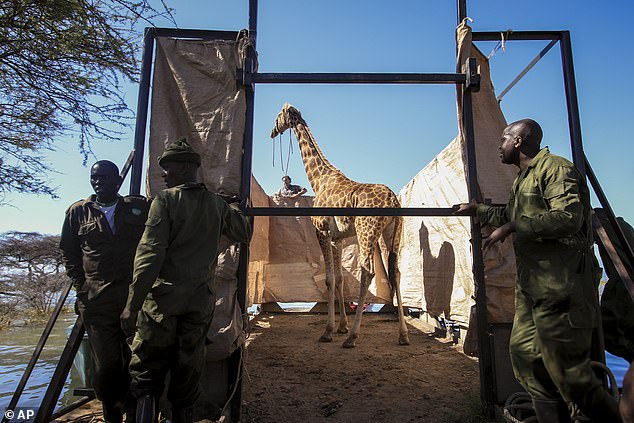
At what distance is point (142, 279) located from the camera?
229 cm

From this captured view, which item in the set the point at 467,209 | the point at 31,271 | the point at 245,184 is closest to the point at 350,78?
the point at 245,184

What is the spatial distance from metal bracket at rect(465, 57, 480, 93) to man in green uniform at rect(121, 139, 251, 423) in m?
2.19

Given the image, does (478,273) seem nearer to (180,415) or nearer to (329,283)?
(180,415)

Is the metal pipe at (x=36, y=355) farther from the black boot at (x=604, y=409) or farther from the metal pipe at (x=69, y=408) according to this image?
the black boot at (x=604, y=409)

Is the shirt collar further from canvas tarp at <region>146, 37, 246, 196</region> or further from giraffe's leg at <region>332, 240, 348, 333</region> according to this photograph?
giraffe's leg at <region>332, 240, 348, 333</region>

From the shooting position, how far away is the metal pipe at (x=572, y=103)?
10.7 ft

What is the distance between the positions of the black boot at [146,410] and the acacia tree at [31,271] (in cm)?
1065

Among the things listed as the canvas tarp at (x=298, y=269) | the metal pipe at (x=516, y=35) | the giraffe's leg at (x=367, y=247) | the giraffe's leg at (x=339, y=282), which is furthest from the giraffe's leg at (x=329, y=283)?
the metal pipe at (x=516, y=35)

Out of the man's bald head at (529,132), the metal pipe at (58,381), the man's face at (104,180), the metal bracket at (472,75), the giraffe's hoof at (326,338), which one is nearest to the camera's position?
the man's bald head at (529,132)

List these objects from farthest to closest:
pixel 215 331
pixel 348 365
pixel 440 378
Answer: pixel 348 365 < pixel 440 378 < pixel 215 331

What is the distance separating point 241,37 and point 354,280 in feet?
20.9

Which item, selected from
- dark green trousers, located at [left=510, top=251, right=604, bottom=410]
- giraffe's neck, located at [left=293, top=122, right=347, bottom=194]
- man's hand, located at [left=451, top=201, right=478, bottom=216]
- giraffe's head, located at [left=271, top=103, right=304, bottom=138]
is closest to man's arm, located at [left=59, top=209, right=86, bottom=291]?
man's hand, located at [left=451, top=201, right=478, bottom=216]

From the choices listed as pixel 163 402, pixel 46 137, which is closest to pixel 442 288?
pixel 163 402

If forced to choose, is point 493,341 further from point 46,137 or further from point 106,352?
point 46,137
